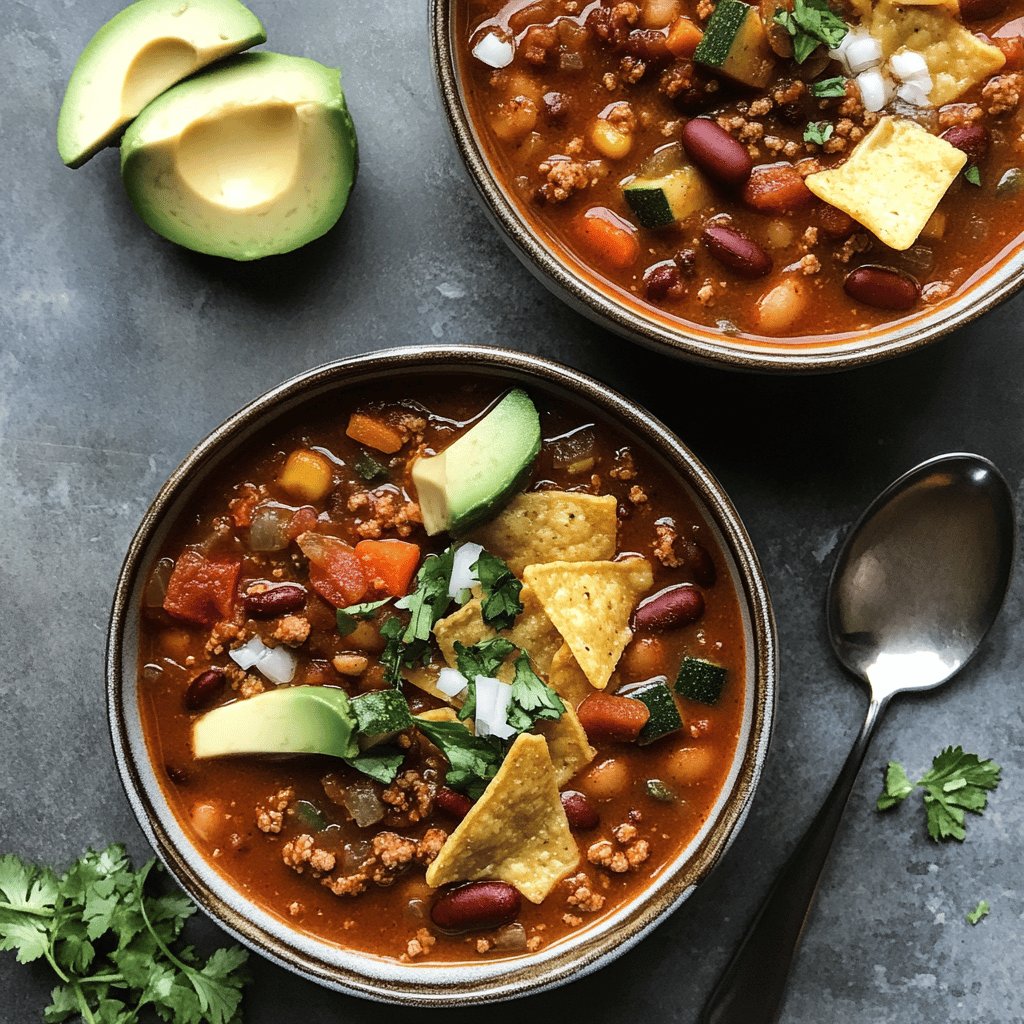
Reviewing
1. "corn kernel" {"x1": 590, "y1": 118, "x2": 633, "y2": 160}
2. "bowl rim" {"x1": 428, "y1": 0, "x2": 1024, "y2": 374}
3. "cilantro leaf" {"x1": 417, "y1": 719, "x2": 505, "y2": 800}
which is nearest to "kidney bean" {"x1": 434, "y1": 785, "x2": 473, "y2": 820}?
"cilantro leaf" {"x1": 417, "y1": 719, "x2": 505, "y2": 800}

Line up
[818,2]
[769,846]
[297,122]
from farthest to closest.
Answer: [769,846]
[297,122]
[818,2]

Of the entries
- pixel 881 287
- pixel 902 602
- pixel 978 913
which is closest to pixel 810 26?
pixel 881 287

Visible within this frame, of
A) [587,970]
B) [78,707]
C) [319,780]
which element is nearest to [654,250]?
A: [319,780]

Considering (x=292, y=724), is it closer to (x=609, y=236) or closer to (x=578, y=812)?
(x=578, y=812)

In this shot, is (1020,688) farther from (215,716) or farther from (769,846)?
(215,716)

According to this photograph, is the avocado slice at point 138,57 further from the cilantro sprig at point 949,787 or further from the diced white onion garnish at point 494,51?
the cilantro sprig at point 949,787

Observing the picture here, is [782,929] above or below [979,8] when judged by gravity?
below
